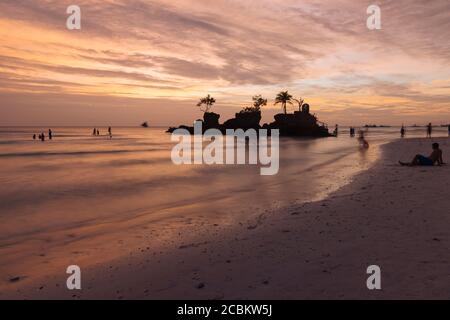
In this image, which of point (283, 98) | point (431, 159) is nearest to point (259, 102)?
point (283, 98)

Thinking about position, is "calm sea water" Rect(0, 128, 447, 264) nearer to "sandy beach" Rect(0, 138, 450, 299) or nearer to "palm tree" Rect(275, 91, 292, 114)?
"sandy beach" Rect(0, 138, 450, 299)

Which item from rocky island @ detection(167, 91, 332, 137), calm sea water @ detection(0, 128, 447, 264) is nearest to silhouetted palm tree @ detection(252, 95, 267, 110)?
rocky island @ detection(167, 91, 332, 137)

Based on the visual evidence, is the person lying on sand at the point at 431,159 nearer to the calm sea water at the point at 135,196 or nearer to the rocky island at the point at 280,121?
the calm sea water at the point at 135,196

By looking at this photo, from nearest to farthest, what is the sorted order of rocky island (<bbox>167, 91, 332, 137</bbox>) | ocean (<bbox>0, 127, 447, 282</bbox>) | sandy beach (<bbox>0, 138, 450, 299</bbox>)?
sandy beach (<bbox>0, 138, 450, 299</bbox>) < ocean (<bbox>0, 127, 447, 282</bbox>) < rocky island (<bbox>167, 91, 332, 137</bbox>)

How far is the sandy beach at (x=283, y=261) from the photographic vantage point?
5.04 metres

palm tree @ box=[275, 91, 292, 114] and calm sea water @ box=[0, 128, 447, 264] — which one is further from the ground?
palm tree @ box=[275, 91, 292, 114]

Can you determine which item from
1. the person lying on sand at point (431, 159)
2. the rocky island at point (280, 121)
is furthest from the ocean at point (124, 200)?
the rocky island at point (280, 121)

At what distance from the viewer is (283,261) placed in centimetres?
610

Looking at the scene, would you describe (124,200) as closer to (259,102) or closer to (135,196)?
(135,196)

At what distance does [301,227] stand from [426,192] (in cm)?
579

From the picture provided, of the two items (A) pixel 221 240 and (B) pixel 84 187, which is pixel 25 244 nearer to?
(A) pixel 221 240

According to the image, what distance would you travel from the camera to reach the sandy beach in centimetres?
504

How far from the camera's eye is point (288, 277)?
5402 millimetres
